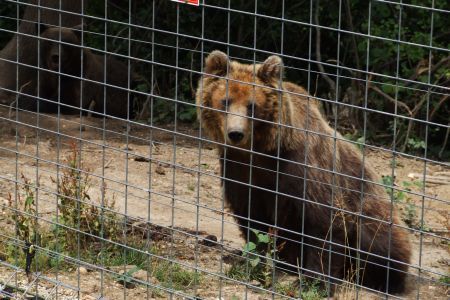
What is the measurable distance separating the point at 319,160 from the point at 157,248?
123 centimetres

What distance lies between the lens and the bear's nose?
19.4ft

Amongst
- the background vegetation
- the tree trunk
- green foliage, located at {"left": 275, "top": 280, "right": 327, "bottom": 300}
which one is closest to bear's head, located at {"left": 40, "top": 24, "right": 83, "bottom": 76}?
the tree trunk

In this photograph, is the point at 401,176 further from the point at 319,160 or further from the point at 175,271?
the point at 175,271

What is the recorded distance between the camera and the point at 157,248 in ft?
21.0

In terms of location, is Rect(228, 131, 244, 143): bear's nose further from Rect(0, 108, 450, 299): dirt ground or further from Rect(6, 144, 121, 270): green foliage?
Rect(6, 144, 121, 270): green foliage

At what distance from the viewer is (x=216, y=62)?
227 inches

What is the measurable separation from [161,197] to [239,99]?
7.50 ft

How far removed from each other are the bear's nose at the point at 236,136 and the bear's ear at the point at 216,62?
1.25 feet

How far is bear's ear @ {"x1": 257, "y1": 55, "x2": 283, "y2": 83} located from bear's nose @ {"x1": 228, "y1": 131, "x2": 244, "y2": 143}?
14.2 inches

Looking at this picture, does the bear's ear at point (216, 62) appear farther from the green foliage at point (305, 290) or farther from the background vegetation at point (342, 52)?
the background vegetation at point (342, 52)

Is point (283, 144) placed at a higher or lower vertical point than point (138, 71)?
higher

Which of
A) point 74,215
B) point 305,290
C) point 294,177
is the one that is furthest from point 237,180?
point 74,215

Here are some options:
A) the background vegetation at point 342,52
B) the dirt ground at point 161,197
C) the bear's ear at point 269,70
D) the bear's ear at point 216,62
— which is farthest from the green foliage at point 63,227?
the background vegetation at point 342,52

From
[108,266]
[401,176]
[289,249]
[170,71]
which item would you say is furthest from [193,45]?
[108,266]
